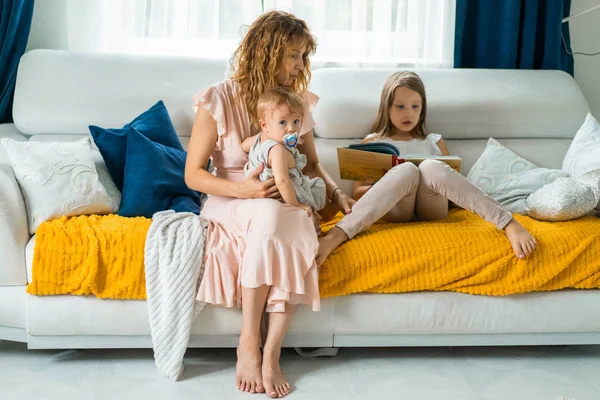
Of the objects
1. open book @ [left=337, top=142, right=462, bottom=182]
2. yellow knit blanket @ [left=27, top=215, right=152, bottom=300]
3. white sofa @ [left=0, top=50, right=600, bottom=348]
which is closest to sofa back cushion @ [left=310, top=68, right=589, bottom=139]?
white sofa @ [left=0, top=50, right=600, bottom=348]

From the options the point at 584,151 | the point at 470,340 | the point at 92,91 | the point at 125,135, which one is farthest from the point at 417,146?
the point at 92,91

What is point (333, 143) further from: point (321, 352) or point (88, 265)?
point (88, 265)

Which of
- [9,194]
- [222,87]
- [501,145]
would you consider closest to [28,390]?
[9,194]

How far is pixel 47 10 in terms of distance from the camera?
10.2 feet

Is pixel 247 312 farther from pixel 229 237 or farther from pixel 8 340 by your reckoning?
pixel 8 340

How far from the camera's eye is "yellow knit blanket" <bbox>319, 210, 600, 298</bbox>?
6.90 feet

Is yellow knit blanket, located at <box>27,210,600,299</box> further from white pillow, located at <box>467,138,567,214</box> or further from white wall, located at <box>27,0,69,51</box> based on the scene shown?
white wall, located at <box>27,0,69,51</box>

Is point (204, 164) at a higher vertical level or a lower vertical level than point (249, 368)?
higher

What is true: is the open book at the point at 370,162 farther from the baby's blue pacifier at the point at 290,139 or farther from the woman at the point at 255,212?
the baby's blue pacifier at the point at 290,139

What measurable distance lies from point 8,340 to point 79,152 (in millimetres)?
619

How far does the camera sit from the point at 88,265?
80.3 inches

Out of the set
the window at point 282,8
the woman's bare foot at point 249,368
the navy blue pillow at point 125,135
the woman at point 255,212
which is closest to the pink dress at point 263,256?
the woman at point 255,212

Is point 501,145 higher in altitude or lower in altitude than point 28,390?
higher

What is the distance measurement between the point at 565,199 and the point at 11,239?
164cm
